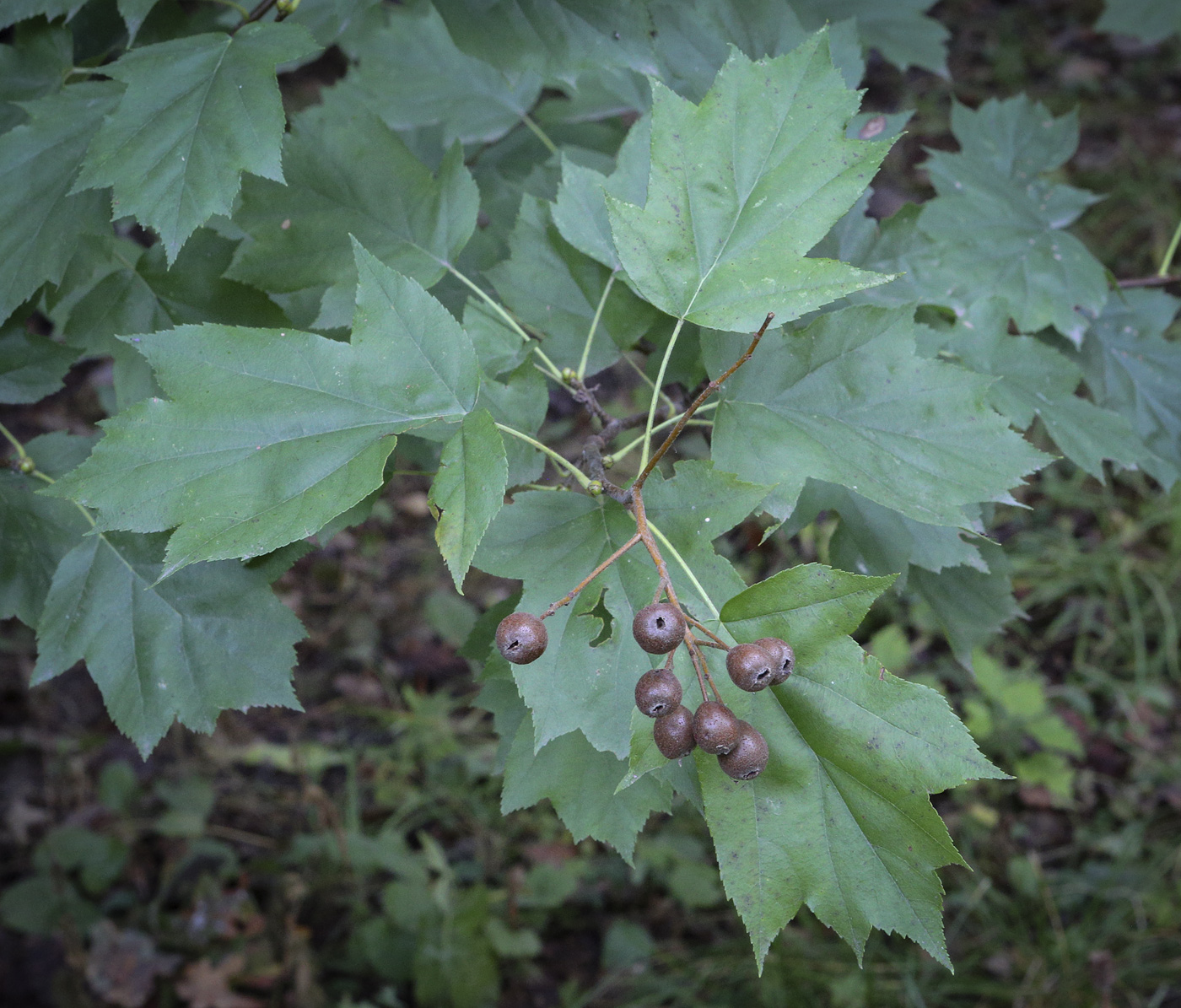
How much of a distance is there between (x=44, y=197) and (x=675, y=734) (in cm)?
114

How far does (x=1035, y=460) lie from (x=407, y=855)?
7.98 feet

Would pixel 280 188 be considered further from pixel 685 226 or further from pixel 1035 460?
pixel 1035 460

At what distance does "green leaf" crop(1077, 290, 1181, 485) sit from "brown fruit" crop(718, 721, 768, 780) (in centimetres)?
114

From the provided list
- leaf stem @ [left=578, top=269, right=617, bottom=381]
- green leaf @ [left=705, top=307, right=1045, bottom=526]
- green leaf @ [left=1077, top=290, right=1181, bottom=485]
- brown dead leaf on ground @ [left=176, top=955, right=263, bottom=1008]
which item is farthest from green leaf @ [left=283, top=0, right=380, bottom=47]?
brown dead leaf on ground @ [left=176, top=955, right=263, bottom=1008]

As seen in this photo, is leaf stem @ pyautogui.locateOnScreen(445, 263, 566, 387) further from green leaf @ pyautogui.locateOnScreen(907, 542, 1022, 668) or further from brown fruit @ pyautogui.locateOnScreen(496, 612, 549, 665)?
green leaf @ pyautogui.locateOnScreen(907, 542, 1022, 668)

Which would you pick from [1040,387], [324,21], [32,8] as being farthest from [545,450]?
[324,21]

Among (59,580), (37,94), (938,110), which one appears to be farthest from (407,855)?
(938,110)

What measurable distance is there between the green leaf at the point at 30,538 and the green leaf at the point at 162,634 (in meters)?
0.05

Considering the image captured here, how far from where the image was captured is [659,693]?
85cm

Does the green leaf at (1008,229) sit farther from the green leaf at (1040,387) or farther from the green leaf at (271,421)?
the green leaf at (271,421)

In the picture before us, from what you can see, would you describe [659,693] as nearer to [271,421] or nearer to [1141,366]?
[271,421]

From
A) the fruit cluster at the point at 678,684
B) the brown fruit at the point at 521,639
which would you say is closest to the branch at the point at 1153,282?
the fruit cluster at the point at 678,684

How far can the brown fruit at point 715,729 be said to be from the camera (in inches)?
33.0

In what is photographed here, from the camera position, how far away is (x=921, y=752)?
89cm
